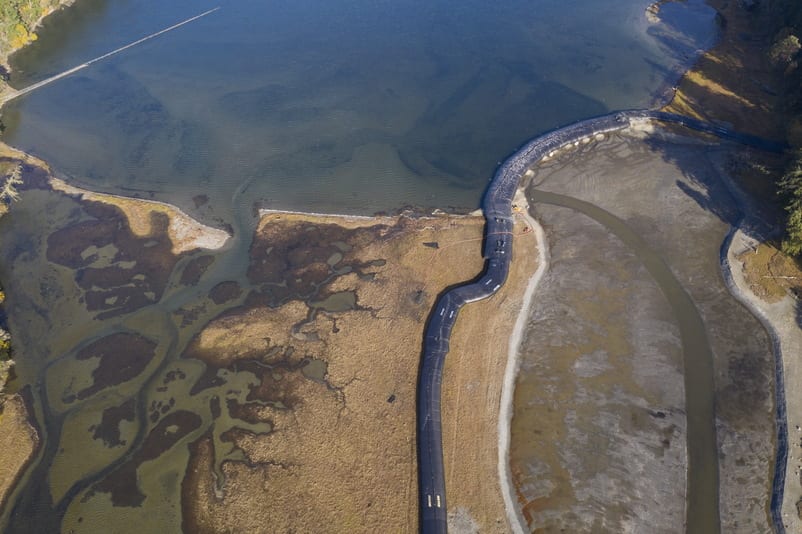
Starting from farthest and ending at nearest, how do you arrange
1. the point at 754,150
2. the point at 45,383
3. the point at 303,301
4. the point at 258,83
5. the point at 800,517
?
the point at 258,83, the point at 754,150, the point at 303,301, the point at 45,383, the point at 800,517

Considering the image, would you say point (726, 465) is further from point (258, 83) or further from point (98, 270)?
point (258, 83)

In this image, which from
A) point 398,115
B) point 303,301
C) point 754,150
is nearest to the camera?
point 303,301

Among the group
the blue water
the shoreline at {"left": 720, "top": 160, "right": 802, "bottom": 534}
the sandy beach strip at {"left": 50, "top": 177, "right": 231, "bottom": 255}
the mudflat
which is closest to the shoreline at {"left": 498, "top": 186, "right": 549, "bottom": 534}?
the mudflat

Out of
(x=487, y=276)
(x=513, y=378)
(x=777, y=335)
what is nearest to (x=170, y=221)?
(x=487, y=276)

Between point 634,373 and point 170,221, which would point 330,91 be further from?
point 634,373

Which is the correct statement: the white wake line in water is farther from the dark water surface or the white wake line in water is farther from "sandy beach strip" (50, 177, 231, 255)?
"sandy beach strip" (50, 177, 231, 255)

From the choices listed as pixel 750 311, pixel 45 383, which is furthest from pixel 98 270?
pixel 750 311
